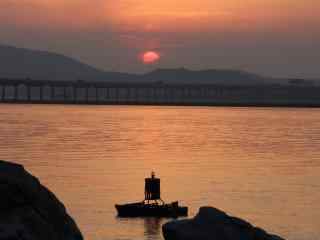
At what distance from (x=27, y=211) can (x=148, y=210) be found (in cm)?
1607

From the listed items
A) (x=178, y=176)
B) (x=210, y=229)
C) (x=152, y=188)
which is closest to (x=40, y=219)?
(x=210, y=229)

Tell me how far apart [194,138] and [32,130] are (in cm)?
1697

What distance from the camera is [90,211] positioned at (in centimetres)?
3020

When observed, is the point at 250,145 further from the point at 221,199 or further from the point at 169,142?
the point at 221,199

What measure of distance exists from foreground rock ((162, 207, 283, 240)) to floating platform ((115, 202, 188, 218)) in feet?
44.2

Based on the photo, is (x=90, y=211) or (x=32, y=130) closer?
(x=90, y=211)

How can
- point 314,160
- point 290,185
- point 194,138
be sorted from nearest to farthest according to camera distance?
point 290,185
point 314,160
point 194,138

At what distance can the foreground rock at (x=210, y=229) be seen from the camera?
47.6 feet

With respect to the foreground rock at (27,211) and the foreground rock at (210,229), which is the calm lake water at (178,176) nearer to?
the foreground rock at (210,229)

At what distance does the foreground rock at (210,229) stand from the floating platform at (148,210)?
13.5 meters

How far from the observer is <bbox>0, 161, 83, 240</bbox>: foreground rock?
12.3 metres

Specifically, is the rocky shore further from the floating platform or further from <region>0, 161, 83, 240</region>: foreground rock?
the floating platform

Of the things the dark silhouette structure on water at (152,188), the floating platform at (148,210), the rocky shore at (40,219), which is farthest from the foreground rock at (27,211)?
the floating platform at (148,210)

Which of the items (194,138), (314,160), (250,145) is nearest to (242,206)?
(314,160)
